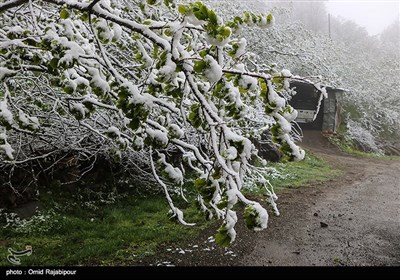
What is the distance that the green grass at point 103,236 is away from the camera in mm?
5304

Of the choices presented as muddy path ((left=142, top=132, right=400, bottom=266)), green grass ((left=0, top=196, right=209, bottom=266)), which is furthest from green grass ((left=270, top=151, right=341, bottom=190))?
green grass ((left=0, top=196, right=209, bottom=266))

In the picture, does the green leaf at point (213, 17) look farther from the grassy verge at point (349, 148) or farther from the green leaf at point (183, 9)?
the grassy verge at point (349, 148)

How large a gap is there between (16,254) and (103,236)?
4.37 feet

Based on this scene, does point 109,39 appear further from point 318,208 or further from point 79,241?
point 318,208

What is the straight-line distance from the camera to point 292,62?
20188mm

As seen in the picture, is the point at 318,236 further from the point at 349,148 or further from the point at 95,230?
the point at 349,148

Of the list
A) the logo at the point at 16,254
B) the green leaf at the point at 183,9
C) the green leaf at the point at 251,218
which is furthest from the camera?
the logo at the point at 16,254

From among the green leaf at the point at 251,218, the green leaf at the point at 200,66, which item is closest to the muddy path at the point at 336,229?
the green leaf at the point at 251,218

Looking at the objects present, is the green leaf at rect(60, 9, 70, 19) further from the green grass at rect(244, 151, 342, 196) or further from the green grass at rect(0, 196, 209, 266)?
the green grass at rect(244, 151, 342, 196)

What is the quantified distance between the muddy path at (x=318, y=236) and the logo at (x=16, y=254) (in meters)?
1.86

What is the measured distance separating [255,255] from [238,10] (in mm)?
13010

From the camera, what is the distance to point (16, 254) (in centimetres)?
531

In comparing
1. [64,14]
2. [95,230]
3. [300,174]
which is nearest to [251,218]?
[64,14]
